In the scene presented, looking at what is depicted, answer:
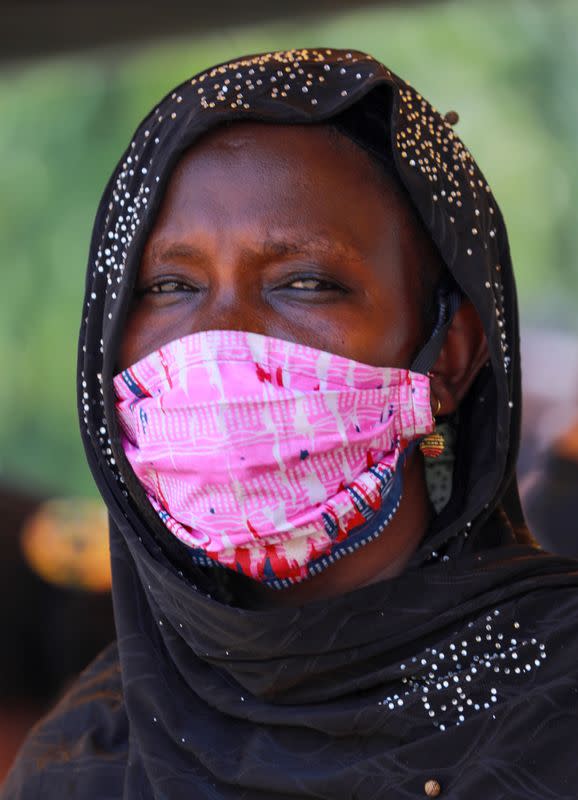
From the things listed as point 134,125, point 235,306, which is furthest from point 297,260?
point 134,125

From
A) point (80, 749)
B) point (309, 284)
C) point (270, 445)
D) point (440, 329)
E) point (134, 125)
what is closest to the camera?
point (270, 445)

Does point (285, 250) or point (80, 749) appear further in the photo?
point (80, 749)

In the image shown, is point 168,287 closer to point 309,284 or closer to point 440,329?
point 309,284

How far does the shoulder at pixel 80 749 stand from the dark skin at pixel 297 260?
19.3 inches

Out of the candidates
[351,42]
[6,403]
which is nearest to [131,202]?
[351,42]

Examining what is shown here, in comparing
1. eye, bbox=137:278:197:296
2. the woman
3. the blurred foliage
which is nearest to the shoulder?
the woman

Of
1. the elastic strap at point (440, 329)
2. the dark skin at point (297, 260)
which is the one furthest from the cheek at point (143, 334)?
the elastic strap at point (440, 329)

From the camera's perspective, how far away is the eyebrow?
77.1 inches

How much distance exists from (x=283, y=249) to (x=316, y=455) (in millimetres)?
353

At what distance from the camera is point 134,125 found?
5.01m

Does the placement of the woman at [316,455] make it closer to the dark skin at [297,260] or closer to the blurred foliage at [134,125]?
the dark skin at [297,260]

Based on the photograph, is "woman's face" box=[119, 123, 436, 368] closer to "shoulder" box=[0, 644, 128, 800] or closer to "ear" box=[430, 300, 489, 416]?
"ear" box=[430, 300, 489, 416]

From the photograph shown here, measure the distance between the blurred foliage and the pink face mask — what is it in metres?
2.36

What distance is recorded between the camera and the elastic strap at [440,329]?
80.2 inches
